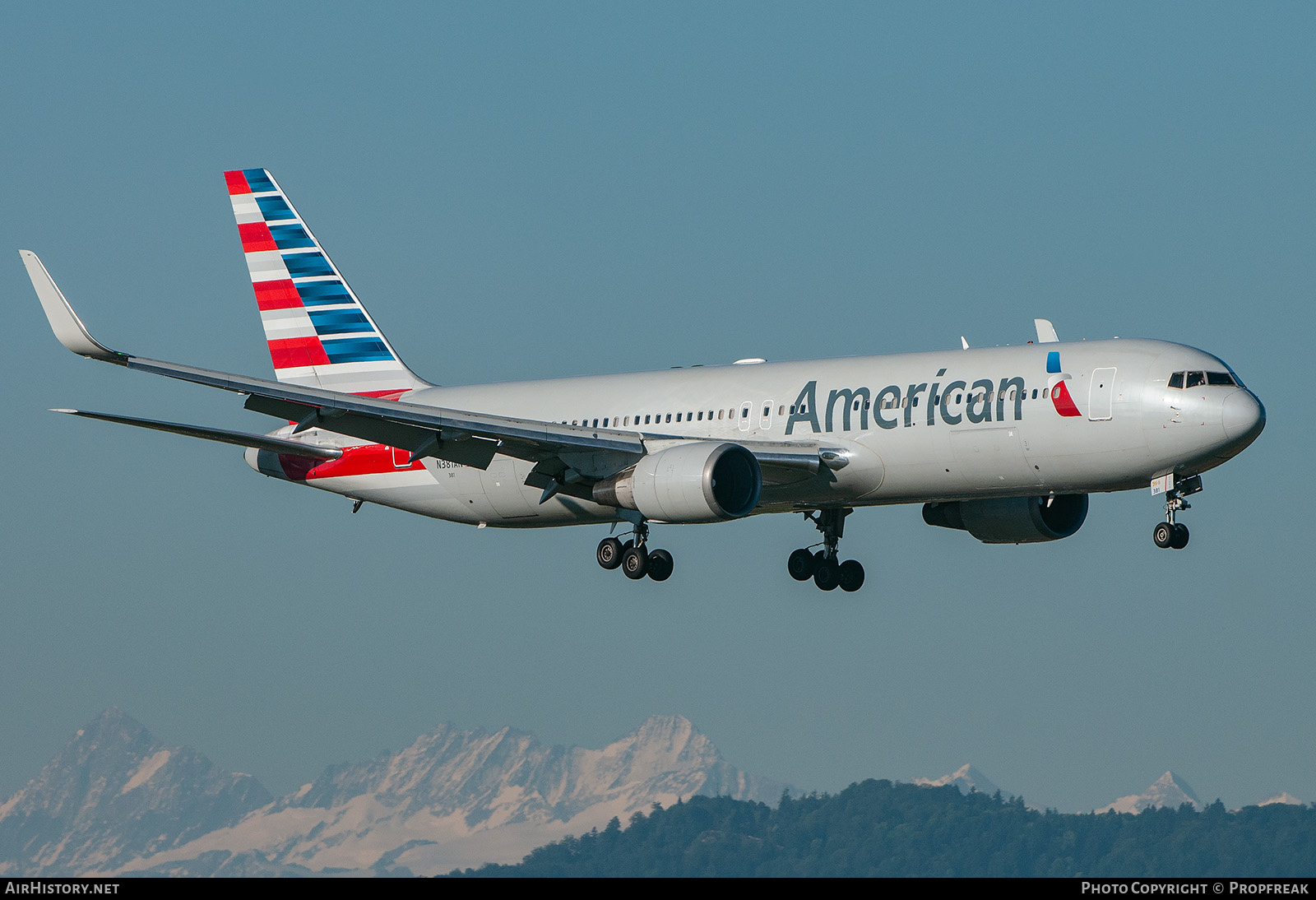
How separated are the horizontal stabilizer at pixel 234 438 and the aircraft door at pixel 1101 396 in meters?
23.3

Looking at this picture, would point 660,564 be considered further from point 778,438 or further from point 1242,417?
point 1242,417

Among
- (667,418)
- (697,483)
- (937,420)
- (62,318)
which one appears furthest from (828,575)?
(62,318)

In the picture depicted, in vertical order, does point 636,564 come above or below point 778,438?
below

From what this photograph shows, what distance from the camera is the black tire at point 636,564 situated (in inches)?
1849

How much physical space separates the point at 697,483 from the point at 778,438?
3.93m

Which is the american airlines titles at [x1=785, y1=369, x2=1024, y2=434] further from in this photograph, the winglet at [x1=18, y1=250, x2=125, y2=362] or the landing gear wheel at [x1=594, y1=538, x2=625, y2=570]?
the winglet at [x1=18, y1=250, x2=125, y2=362]

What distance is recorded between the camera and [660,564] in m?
47.0

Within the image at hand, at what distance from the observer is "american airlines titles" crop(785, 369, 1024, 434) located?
42.3 m

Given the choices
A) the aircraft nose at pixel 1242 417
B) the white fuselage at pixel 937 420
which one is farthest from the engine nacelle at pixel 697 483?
the aircraft nose at pixel 1242 417

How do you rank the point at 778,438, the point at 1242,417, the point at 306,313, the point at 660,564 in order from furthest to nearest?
the point at 306,313 → the point at 660,564 → the point at 778,438 → the point at 1242,417

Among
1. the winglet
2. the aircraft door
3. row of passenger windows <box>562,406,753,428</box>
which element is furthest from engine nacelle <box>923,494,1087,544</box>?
the winglet

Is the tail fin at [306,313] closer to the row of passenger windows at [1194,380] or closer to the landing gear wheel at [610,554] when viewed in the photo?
the landing gear wheel at [610,554]

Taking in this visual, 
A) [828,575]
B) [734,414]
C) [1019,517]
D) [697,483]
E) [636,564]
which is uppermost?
[734,414]
